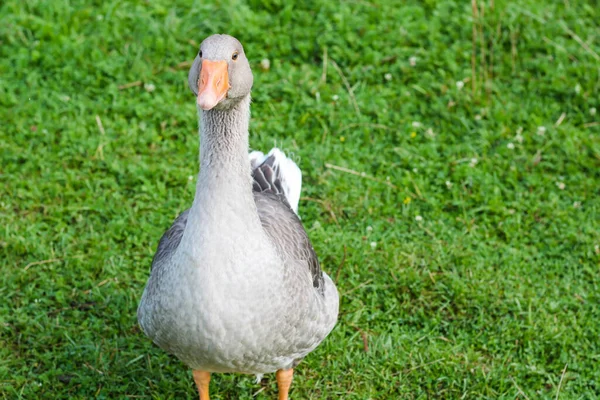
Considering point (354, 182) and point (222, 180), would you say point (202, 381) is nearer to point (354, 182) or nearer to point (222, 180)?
point (222, 180)

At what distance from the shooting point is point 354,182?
5754 mm

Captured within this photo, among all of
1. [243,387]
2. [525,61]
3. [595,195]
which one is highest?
[525,61]

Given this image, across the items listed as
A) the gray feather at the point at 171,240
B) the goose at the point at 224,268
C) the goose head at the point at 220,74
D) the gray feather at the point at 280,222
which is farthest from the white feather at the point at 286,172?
the goose head at the point at 220,74

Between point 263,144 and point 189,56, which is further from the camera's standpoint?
point 189,56

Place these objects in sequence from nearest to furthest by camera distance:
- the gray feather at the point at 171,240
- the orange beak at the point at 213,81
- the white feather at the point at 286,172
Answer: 1. the orange beak at the point at 213,81
2. the gray feather at the point at 171,240
3. the white feather at the point at 286,172

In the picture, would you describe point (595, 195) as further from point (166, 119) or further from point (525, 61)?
point (166, 119)

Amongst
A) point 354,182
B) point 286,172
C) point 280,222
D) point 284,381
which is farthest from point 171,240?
point 354,182

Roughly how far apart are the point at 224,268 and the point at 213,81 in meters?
0.77

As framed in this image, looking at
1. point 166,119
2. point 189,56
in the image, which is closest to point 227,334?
point 166,119

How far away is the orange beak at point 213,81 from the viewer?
3033 mm

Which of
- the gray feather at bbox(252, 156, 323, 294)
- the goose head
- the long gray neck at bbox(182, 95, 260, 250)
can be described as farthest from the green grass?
the goose head

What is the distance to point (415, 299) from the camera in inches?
195

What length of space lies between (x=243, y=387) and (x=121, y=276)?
1.13 m

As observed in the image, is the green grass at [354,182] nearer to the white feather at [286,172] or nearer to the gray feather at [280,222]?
the white feather at [286,172]
